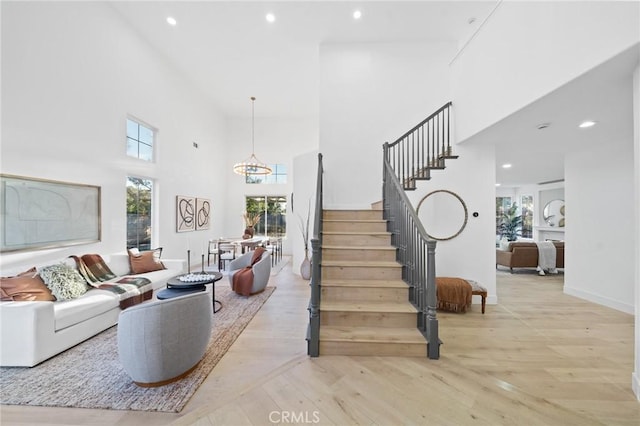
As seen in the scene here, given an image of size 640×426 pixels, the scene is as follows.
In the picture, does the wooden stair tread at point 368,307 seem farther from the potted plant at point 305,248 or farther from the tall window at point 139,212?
the tall window at point 139,212

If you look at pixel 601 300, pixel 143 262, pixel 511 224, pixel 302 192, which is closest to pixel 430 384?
pixel 601 300

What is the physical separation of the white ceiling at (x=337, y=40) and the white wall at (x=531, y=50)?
146 millimetres

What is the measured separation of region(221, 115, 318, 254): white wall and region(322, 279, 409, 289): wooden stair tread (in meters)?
6.62

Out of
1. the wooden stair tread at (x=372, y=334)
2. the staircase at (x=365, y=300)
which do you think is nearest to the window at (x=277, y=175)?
the staircase at (x=365, y=300)

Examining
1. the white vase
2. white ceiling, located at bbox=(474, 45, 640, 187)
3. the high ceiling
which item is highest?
the high ceiling

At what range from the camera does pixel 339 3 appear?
4.33m

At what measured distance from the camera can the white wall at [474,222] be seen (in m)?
4.11

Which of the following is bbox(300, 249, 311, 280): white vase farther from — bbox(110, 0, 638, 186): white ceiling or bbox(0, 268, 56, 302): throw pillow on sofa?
bbox(110, 0, 638, 186): white ceiling

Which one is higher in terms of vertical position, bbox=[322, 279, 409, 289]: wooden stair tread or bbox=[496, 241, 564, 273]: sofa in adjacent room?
bbox=[322, 279, 409, 289]: wooden stair tread

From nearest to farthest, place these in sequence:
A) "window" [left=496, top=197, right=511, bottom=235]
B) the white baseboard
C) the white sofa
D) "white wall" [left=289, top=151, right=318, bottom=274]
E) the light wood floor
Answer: the light wood floor < the white sofa < the white baseboard < "white wall" [left=289, top=151, right=318, bottom=274] < "window" [left=496, top=197, right=511, bottom=235]

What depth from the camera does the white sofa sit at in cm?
225

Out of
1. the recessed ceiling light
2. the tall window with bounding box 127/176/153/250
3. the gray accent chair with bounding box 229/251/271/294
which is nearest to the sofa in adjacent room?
the recessed ceiling light

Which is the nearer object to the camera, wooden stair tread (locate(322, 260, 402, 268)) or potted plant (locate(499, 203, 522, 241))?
Answer: wooden stair tread (locate(322, 260, 402, 268))

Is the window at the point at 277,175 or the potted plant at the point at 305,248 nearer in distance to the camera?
the potted plant at the point at 305,248
